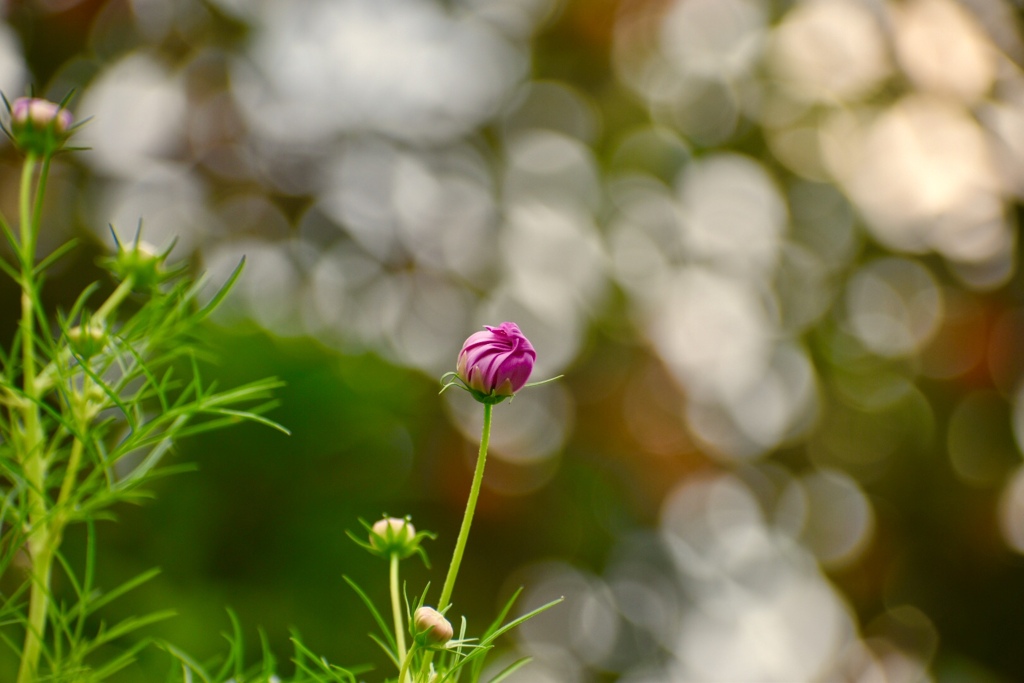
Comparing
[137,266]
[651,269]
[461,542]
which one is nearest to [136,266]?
[137,266]

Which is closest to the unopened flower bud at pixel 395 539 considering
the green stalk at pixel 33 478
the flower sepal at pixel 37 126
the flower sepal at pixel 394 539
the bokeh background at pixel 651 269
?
the flower sepal at pixel 394 539

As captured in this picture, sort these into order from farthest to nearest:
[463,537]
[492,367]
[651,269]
Result: 1. [651,269]
2. [492,367]
3. [463,537]

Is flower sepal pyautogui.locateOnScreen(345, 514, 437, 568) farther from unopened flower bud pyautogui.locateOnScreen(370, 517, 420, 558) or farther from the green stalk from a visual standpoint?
the green stalk

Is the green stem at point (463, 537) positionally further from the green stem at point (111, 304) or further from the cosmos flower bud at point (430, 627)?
the green stem at point (111, 304)

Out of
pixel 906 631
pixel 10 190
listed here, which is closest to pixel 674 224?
pixel 906 631

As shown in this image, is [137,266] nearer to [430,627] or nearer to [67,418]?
[67,418]

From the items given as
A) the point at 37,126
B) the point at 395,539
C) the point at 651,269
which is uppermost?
the point at 37,126
